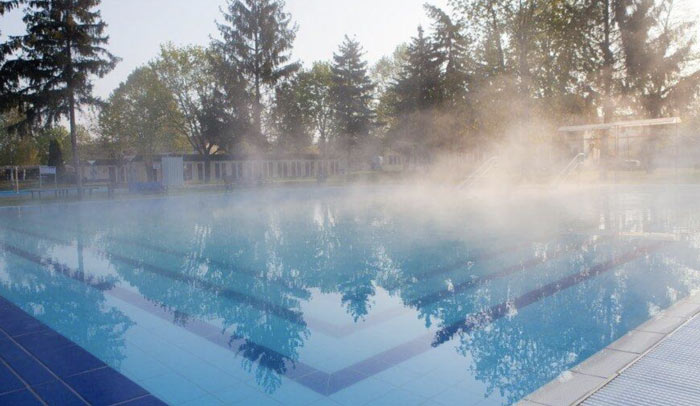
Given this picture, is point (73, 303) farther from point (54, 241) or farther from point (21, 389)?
point (54, 241)

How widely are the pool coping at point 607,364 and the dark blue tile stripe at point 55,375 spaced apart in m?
2.64

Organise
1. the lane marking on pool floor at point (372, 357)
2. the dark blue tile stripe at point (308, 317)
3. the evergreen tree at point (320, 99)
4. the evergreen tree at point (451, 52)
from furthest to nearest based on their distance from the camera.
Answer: the evergreen tree at point (320, 99) → the evergreen tree at point (451, 52) → the dark blue tile stripe at point (308, 317) → the lane marking on pool floor at point (372, 357)

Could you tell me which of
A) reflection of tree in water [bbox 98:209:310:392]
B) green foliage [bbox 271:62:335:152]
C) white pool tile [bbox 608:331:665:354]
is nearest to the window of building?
green foliage [bbox 271:62:335:152]

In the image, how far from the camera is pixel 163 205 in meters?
20.2

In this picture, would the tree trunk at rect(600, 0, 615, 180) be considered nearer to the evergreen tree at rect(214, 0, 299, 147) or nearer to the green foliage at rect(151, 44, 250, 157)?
the evergreen tree at rect(214, 0, 299, 147)

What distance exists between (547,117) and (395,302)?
71.6 ft

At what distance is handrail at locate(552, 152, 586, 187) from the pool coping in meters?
20.0

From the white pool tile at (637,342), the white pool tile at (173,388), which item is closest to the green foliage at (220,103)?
the white pool tile at (173,388)

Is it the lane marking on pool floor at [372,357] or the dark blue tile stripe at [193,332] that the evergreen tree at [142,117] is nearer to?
the lane marking on pool floor at [372,357]

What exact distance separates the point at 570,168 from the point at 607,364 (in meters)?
23.6

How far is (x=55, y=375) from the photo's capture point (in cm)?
388

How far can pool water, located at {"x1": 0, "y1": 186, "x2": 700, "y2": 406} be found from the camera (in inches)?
163

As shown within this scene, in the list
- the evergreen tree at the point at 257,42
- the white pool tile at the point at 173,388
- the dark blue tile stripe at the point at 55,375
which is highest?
the evergreen tree at the point at 257,42

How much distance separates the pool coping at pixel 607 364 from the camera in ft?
10.7
